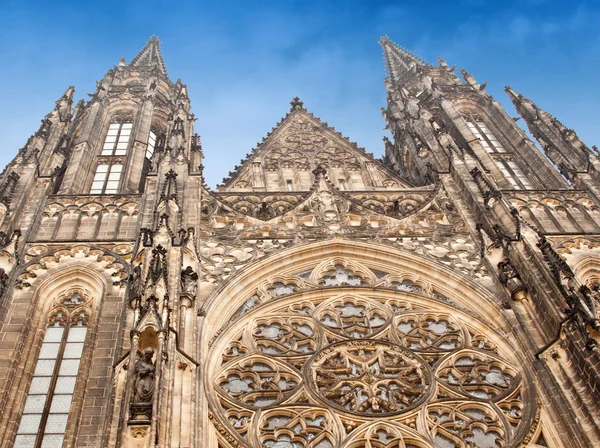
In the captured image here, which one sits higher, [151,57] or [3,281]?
[151,57]

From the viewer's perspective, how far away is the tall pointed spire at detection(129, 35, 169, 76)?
107ft

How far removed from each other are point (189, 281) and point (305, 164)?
29.3ft

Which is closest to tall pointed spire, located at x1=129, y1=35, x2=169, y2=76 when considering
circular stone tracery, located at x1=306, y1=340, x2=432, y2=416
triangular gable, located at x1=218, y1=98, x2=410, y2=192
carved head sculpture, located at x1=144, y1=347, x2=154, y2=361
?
triangular gable, located at x1=218, y1=98, x2=410, y2=192

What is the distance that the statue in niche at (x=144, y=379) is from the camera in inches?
397

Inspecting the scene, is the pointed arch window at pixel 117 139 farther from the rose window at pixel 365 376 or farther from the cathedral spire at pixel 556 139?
the cathedral spire at pixel 556 139

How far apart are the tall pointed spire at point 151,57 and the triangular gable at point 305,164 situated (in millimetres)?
9635

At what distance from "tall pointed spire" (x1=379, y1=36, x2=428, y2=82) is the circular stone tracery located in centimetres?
2087

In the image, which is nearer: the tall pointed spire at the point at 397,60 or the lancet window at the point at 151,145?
the lancet window at the point at 151,145

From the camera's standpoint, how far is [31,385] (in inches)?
503

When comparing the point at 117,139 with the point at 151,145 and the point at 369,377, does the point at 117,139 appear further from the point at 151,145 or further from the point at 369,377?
the point at 369,377

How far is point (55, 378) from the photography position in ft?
42.4

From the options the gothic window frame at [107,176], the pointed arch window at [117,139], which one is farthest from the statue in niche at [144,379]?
the pointed arch window at [117,139]

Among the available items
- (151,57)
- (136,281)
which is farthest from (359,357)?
(151,57)

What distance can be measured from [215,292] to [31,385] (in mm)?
3757
